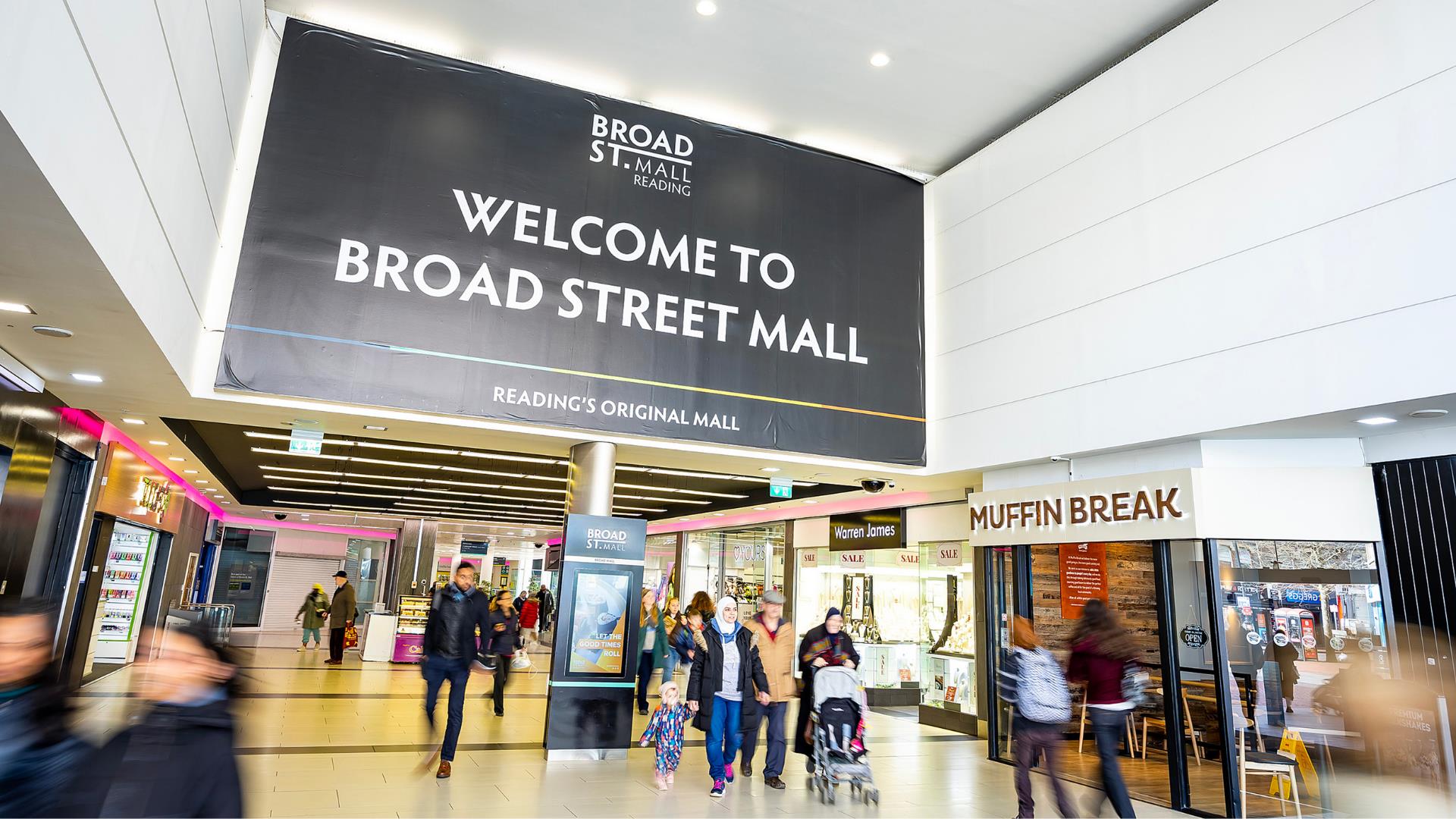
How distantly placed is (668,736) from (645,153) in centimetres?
592

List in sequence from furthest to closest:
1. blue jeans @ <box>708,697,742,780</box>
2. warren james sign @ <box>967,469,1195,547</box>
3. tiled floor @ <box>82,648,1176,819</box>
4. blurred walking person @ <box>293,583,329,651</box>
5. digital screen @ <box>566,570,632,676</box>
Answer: blurred walking person @ <box>293,583,329,651</box>
digital screen @ <box>566,570,632,676</box>
warren james sign @ <box>967,469,1195,547</box>
blue jeans @ <box>708,697,742,780</box>
tiled floor @ <box>82,648,1176,819</box>

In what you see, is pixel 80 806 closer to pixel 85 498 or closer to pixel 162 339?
pixel 162 339

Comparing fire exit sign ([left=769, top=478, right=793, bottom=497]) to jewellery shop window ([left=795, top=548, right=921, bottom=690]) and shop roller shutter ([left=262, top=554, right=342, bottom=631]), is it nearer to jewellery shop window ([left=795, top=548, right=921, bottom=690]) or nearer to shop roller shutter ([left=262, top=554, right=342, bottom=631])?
jewellery shop window ([left=795, top=548, right=921, bottom=690])

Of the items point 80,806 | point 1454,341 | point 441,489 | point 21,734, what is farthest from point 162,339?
point 441,489

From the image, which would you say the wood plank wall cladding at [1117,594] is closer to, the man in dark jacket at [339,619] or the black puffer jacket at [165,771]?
the black puffer jacket at [165,771]

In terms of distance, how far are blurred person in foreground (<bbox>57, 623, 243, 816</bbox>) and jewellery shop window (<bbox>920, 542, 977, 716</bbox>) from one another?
962 cm

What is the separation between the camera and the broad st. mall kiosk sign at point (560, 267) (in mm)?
7141

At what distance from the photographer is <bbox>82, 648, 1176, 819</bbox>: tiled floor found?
18.3 feet

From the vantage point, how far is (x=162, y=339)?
5.36 m

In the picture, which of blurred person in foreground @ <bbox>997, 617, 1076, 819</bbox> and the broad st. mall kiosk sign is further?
the broad st. mall kiosk sign

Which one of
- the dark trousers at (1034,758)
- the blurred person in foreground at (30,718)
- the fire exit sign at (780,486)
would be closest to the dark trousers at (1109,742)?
the dark trousers at (1034,758)

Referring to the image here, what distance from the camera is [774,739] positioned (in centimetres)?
680

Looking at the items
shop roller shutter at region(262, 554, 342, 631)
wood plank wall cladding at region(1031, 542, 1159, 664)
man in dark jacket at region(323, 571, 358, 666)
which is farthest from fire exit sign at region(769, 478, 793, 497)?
shop roller shutter at region(262, 554, 342, 631)

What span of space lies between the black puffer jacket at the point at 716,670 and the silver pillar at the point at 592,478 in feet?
6.50
